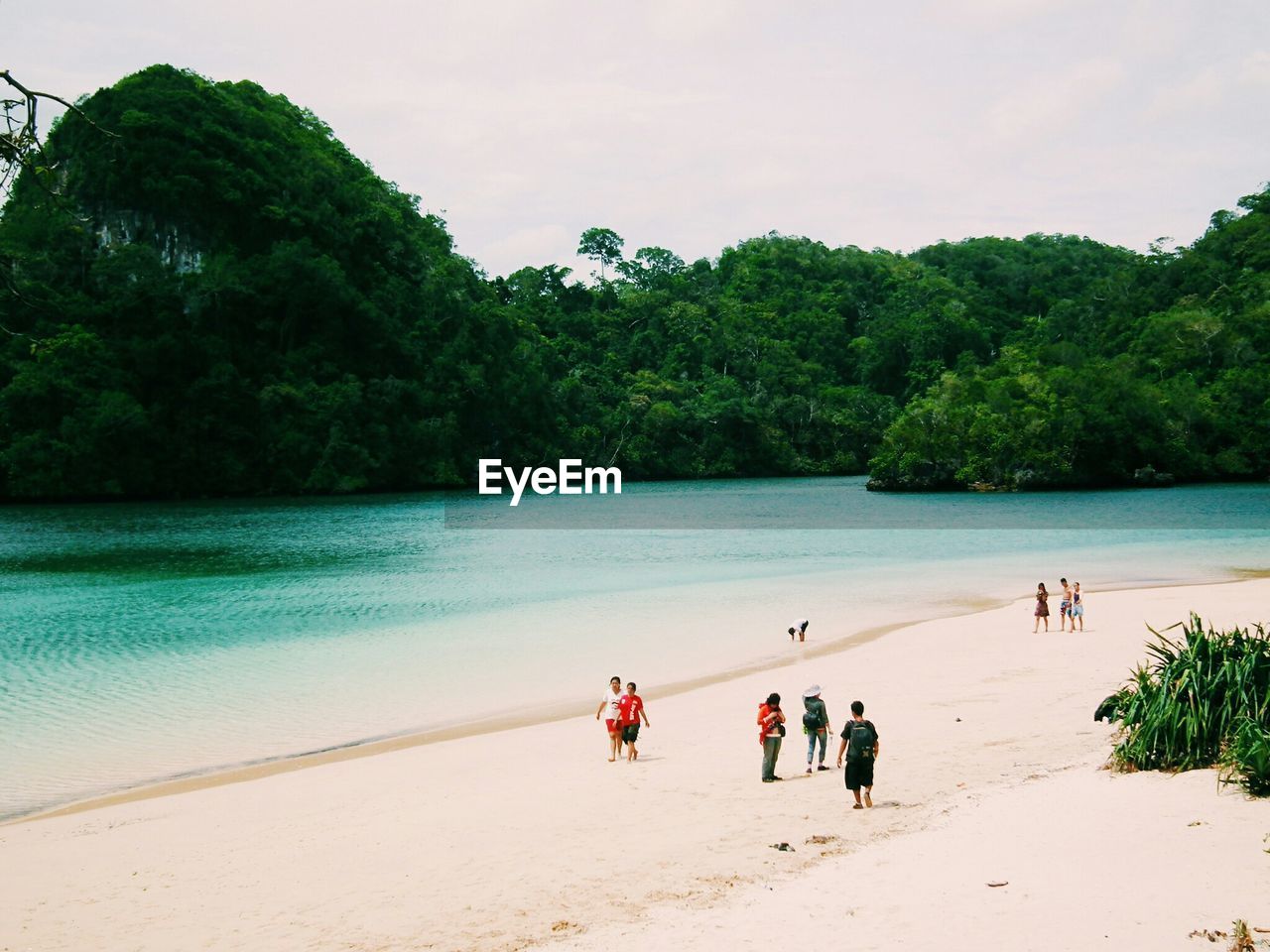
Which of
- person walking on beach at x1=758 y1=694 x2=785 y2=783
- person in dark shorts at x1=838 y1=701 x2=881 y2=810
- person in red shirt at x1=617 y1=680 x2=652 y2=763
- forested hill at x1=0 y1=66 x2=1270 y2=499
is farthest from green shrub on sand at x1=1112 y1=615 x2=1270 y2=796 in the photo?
forested hill at x1=0 y1=66 x2=1270 y2=499

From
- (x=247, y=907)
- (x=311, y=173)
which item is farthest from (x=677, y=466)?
(x=247, y=907)

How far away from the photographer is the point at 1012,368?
89562 millimetres

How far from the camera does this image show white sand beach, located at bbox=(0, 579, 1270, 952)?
7098 millimetres

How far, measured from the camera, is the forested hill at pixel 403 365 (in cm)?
7412

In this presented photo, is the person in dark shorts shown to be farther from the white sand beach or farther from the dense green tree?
the dense green tree

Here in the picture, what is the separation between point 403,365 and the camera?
90.9 meters

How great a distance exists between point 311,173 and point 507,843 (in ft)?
299

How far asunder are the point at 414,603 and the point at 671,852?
2132cm

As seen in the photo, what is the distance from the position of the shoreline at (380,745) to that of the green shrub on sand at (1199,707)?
828 cm

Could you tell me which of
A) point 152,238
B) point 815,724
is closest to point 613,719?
point 815,724

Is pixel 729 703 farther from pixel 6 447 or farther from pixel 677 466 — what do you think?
pixel 677 466

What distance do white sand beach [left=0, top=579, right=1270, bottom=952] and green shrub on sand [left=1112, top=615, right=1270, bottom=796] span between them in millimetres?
342

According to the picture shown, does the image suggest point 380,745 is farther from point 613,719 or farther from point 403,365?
point 403,365

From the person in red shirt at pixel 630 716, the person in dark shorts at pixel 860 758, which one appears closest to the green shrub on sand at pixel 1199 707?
the person in dark shorts at pixel 860 758
